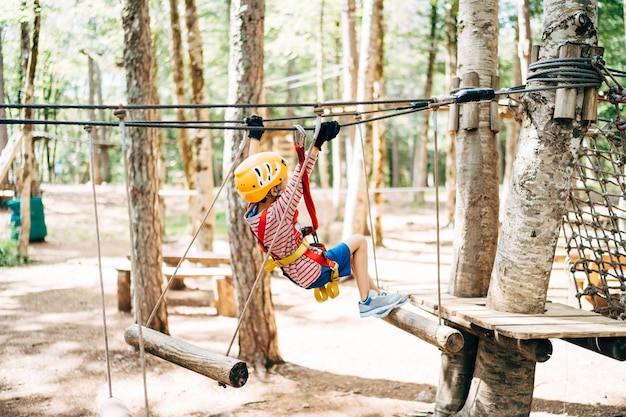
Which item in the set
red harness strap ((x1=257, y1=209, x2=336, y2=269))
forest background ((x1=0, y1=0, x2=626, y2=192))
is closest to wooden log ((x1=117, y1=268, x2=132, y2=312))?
forest background ((x1=0, y1=0, x2=626, y2=192))

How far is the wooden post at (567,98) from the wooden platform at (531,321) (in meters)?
0.95

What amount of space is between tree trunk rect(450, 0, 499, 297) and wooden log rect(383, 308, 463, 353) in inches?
27.3

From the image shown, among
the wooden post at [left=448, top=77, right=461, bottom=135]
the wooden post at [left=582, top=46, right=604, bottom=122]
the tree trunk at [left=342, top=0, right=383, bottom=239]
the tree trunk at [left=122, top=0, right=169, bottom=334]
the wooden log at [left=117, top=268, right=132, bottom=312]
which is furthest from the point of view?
the tree trunk at [left=342, top=0, right=383, bottom=239]

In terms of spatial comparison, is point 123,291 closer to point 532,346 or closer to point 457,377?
point 457,377

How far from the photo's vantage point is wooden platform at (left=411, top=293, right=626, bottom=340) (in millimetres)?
2402

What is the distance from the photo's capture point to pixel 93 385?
14.2ft

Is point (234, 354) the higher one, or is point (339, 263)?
point (339, 263)

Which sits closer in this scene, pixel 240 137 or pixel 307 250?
pixel 307 250

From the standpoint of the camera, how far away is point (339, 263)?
319cm

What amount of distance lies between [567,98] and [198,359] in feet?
6.68

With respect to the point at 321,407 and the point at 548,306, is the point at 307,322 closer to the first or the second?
the point at 321,407

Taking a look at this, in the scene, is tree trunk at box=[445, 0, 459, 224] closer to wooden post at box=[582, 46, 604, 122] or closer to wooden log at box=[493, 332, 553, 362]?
wooden post at box=[582, 46, 604, 122]

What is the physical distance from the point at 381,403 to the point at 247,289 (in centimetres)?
142

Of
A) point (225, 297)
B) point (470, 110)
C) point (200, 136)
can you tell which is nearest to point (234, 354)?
point (225, 297)
